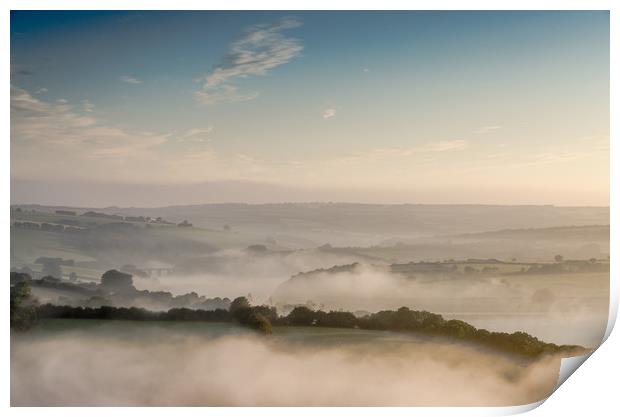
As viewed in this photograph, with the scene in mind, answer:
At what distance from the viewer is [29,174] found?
13.0 ft

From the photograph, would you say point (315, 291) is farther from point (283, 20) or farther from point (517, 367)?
point (283, 20)

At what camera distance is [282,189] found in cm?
401

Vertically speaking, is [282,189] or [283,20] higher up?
[283,20]
